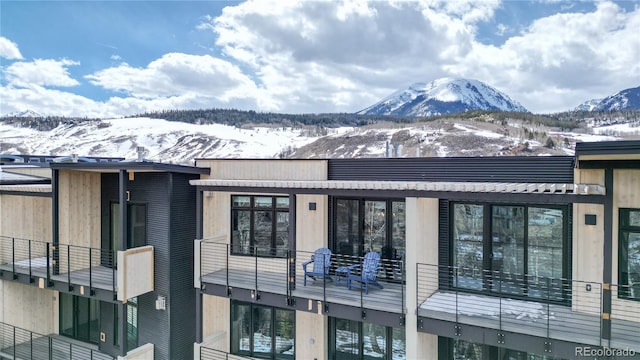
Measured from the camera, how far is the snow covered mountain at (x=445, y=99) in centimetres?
16912

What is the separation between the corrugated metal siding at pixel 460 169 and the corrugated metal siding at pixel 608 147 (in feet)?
5.97

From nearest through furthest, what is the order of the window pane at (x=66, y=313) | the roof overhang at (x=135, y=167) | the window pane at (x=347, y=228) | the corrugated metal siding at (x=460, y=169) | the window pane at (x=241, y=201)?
the corrugated metal siding at (x=460, y=169), the roof overhang at (x=135, y=167), the window pane at (x=347, y=228), the window pane at (x=241, y=201), the window pane at (x=66, y=313)

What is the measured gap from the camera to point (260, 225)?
398 inches

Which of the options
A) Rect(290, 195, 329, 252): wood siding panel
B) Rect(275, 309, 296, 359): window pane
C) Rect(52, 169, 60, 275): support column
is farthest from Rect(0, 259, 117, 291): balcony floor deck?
Rect(290, 195, 329, 252): wood siding panel

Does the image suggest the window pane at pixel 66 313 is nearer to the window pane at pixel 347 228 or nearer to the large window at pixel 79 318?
the large window at pixel 79 318

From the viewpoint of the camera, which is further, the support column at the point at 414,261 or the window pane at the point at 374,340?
the window pane at the point at 374,340

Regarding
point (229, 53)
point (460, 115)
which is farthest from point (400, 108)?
point (229, 53)

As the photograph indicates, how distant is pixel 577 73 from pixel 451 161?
6469cm

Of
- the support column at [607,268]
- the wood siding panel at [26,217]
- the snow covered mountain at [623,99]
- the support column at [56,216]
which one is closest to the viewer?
the support column at [607,268]

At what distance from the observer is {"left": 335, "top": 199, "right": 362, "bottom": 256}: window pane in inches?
364

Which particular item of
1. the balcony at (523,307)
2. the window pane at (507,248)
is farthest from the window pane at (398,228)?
the window pane at (507,248)

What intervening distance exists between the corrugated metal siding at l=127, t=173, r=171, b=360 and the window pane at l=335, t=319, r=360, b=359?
4.18 m

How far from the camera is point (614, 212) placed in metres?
6.72

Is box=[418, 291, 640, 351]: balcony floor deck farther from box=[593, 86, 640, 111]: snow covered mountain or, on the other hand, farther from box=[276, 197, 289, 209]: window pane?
box=[593, 86, 640, 111]: snow covered mountain
